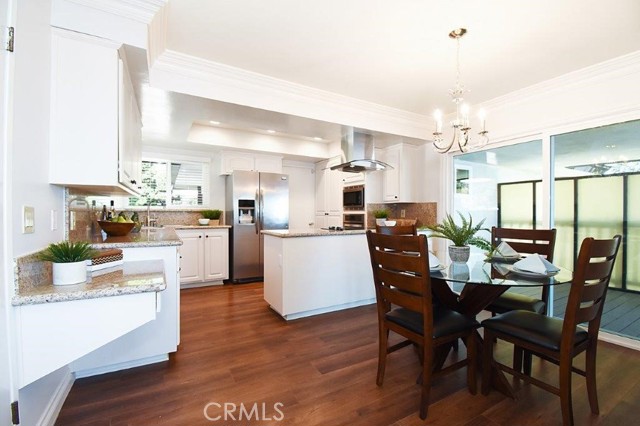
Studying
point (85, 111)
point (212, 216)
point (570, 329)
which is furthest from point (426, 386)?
point (212, 216)

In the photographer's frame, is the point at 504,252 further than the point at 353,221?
No

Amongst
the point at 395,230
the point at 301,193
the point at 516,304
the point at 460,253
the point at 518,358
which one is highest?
the point at 301,193

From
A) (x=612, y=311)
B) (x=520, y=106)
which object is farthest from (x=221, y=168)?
(x=612, y=311)

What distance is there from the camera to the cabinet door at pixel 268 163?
16.5ft

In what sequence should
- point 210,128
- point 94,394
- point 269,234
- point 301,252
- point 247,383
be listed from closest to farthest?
point 94,394 → point 247,383 → point 301,252 → point 269,234 → point 210,128

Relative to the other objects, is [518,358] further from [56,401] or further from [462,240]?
[56,401]

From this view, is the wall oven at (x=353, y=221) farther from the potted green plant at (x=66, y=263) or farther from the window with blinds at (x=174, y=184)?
the potted green plant at (x=66, y=263)

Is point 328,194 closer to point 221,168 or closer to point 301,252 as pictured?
point 221,168

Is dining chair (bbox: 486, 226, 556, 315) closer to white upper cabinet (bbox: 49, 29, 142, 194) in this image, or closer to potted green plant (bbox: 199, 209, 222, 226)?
white upper cabinet (bbox: 49, 29, 142, 194)

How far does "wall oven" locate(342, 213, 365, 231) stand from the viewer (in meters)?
4.70

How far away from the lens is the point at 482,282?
1.62 m

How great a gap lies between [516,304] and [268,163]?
413 cm

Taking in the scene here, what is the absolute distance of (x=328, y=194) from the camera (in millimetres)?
5551

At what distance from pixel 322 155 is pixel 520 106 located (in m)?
3.04
